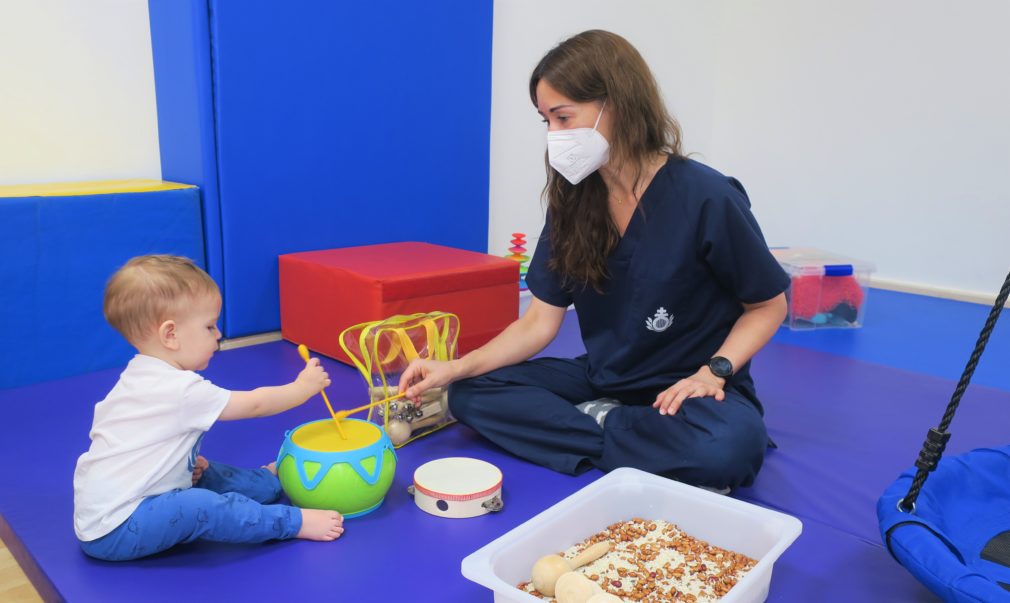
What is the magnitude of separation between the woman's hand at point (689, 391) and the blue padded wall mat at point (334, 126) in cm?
133

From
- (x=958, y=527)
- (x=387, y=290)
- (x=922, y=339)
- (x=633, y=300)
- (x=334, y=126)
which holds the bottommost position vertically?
(x=922, y=339)

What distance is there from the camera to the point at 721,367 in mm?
1432

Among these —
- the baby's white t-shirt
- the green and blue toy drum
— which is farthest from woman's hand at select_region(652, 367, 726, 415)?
the baby's white t-shirt

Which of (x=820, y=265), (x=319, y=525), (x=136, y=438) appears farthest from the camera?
(x=820, y=265)

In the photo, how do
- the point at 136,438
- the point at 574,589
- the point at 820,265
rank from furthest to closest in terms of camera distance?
the point at 820,265, the point at 136,438, the point at 574,589

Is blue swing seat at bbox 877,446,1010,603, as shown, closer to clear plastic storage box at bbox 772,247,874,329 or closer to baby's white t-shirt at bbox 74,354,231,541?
baby's white t-shirt at bbox 74,354,231,541

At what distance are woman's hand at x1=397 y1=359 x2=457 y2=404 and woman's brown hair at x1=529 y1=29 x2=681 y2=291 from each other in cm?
30

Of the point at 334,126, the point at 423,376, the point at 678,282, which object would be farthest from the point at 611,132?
the point at 334,126

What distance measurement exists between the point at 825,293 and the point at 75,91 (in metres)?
2.38

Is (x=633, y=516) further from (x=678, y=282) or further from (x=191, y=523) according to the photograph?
(x=191, y=523)

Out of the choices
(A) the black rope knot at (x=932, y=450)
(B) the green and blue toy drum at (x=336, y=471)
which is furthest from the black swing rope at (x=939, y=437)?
(B) the green and blue toy drum at (x=336, y=471)

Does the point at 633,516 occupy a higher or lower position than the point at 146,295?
lower

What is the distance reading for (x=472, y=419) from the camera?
160 centimetres

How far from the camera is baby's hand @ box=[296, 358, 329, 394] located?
1.19 meters
